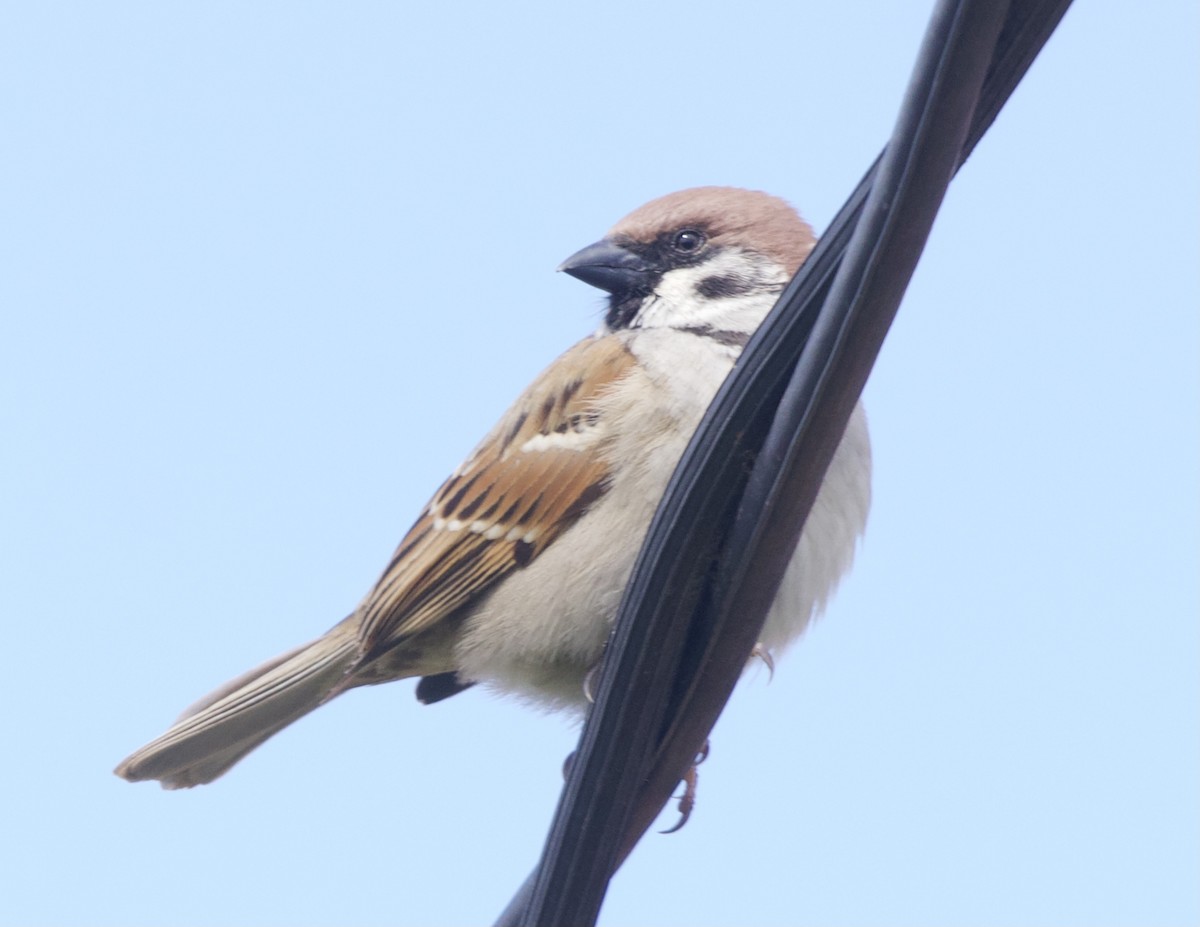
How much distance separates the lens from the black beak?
5039 millimetres

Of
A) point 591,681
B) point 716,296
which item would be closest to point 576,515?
point 591,681

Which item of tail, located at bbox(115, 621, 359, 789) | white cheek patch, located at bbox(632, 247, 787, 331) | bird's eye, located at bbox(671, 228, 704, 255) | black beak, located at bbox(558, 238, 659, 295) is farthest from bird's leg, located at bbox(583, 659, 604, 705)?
bird's eye, located at bbox(671, 228, 704, 255)

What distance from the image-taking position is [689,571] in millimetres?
2611

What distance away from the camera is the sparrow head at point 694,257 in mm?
4930

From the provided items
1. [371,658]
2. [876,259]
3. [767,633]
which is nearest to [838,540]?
[767,633]

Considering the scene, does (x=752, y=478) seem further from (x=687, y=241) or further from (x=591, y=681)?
(x=687, y=241)

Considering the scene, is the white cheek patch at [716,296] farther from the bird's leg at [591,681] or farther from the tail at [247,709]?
the tail at [247,709]

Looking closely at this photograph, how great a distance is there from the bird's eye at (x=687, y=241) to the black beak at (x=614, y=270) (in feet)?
Answer: 0.36

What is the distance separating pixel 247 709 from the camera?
194 inches

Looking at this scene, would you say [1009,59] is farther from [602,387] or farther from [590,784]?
[602,387]

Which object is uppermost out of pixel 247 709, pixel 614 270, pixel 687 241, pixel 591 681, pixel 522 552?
pixel 687 241

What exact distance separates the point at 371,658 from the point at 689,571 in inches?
90.3

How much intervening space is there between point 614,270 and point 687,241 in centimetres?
26

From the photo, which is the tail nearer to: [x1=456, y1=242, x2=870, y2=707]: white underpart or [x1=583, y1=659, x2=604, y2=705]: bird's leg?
[x1=456, y1=242, x2=870, y2=707]: white underpart
